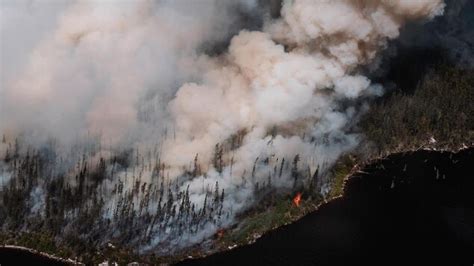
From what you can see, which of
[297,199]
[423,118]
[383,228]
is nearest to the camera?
[383,228]

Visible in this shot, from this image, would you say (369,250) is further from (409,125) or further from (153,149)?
(409,125)

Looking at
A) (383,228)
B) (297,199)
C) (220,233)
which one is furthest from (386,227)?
(220,233)

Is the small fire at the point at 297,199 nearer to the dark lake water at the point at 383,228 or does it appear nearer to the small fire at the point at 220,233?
the dark lake water at the point at 383,228

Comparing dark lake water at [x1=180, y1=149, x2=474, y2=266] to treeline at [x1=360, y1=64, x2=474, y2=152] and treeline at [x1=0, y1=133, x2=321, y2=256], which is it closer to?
treeline at [x1=0, y1=133, x2=321, y2=256]

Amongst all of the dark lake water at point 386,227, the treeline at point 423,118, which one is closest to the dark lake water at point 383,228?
the dark lake water at point 386,227

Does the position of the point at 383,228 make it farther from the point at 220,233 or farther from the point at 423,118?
the point at 423,118

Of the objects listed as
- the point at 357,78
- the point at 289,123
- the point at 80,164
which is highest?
the point at 357,78

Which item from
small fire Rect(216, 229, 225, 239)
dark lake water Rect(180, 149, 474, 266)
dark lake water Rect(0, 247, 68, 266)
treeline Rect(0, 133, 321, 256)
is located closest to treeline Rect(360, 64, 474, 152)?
dark lake water Rect(180, 149, 474, 266)

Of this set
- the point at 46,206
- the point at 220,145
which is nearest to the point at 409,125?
the point at 220,145
